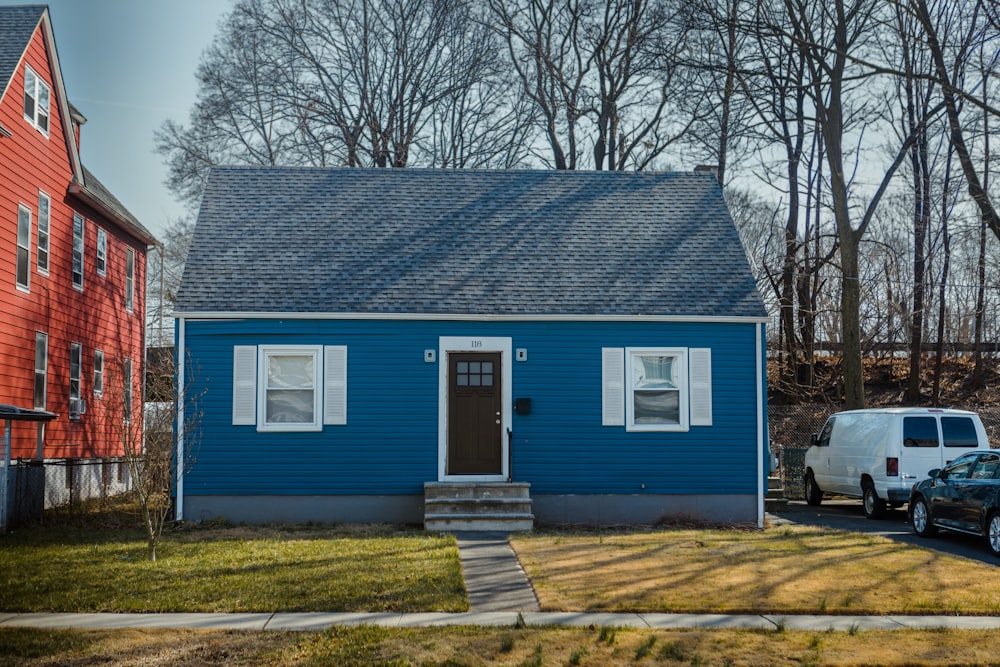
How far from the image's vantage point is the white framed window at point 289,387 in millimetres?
17047

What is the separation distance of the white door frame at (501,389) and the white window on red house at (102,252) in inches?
475

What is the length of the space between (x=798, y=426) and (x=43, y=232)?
20834 mm

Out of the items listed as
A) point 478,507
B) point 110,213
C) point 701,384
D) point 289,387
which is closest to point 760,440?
point 701,384

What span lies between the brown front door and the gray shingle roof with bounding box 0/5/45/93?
406 inches

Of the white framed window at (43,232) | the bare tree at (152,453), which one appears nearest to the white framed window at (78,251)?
the white framed window at (43,232)

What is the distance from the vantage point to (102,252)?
25781 mm

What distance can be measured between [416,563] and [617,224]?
9.51 m

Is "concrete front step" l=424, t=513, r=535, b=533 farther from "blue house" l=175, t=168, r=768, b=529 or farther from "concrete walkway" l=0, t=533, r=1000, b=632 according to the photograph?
"concrete walkway" l=0, t=533, r=1000, b=632

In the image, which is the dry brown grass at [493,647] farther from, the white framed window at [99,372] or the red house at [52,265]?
the white framed window at [99,372]

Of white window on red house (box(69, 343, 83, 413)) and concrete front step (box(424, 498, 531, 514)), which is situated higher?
white window on red house (box(69, 343, 83, 413))

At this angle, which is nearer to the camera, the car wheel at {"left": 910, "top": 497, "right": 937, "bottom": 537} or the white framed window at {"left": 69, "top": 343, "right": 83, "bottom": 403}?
the car wheel at {"left": 910, "top": 497, "right": 937, "bottom": 537}

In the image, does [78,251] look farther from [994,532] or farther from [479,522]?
[994,532]

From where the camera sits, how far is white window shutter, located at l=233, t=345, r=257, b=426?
55.8 ft

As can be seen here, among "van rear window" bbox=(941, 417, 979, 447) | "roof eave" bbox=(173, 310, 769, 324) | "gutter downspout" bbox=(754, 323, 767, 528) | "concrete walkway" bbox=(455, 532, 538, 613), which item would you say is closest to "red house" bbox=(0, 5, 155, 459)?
"roof eave" bbox=(173, 310, 769, 324)
